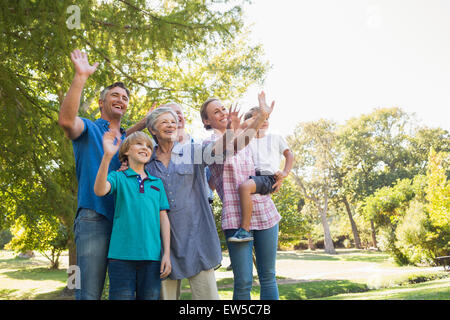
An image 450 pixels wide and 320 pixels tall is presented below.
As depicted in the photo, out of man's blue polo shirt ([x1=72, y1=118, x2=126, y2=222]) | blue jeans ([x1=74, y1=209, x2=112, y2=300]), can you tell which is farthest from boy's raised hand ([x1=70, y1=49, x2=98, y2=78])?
blue jeans ([x1=74, y1=209, x2=112, y2=300])

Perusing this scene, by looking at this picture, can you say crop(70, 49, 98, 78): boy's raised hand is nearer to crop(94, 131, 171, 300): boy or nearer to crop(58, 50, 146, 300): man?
crop(58, 50, 146, 300): man

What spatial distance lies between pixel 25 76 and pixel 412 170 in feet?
121

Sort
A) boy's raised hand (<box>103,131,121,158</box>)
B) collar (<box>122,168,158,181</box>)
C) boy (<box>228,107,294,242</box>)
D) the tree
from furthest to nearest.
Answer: the tree < boy (<box>228,107,294,242</box>) < collar (<box>122,168,158,181</box>) < boy's raised hand (<box>103,131,121,158</box>)

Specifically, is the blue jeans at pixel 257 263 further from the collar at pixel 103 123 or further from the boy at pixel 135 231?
the collar at pixel 103 123

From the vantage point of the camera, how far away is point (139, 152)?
2.13m

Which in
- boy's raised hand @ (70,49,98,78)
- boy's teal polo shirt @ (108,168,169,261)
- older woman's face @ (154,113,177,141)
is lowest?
boy's teal polo shirt @ (108,168,169,261)

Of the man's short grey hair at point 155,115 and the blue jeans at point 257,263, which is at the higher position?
the man's short grey hair at point 155,115

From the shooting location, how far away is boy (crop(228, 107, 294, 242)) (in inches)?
97.1

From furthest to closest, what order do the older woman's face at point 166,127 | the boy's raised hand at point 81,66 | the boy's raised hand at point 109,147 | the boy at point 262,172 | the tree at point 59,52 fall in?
1. the tree at point 59,52
2. the boy at point 262,172
3. the older woman's face at point 166,127
4. the boy's raised hand at point 81,66
5. the boy's raised hand at point 109,147

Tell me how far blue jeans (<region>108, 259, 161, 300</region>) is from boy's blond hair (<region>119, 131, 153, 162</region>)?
2.14ft

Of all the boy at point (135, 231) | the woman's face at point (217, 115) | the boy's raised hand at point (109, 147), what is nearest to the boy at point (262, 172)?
the woman's face at point (217, 115)

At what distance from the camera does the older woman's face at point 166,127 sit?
2.22 metres
